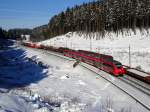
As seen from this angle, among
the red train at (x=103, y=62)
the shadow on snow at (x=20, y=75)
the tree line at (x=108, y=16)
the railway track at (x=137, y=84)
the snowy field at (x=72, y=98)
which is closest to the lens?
the snowy field at (x=72, y=98)

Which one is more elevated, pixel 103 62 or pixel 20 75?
pixel 103 62

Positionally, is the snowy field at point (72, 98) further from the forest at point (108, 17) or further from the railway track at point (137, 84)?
the forest at point (108, 17)

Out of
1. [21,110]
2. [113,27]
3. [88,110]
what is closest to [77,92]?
[88,110]

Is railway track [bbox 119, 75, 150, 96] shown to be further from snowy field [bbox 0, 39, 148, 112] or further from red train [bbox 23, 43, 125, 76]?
snowy field [bbox 0, 39, 148, 112]

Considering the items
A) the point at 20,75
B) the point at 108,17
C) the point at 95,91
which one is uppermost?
the point at 108,17

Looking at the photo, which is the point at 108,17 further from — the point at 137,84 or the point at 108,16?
the point at 137,84

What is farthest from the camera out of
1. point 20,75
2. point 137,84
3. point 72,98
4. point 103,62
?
point 20,75

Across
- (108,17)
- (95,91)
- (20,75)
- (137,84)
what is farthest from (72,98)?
(108,17)

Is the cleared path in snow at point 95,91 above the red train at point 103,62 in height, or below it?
below

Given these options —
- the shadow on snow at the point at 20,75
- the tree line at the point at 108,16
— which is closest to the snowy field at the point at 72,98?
the shadow on snow at the point at 20,75

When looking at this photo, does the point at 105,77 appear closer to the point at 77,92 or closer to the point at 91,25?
the point at 77,92

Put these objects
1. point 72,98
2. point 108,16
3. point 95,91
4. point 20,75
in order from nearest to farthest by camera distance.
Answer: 1. point 72,98
2. point 95,91
3. point 20,75
4. point 108,16

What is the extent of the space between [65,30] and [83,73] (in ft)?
375

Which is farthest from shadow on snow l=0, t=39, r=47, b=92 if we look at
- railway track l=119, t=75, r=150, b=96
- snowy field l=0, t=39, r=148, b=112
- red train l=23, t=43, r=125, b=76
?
railway track l=119, t=75, r=150, b=96
